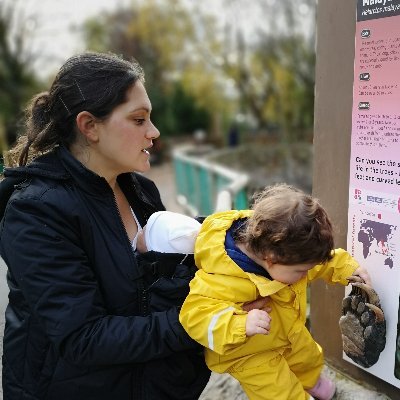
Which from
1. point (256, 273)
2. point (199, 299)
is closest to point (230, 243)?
point (256, 273)

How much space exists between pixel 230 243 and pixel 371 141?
0.84m

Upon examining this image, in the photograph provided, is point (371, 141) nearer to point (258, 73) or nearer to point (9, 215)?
point (9, 215)

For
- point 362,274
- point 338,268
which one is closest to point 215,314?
point 338,268

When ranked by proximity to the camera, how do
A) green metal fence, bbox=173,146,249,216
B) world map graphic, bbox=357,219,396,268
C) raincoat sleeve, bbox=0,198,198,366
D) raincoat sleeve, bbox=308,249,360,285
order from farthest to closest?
green metal fence, bbox=173,146,249,216 < world map graphic, bbox=357,219,396,268 < raincoat sleeve, bbox=308,249,360,285 < raincoat sleeve, bbox=0,198,198,366

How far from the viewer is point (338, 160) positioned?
238cm

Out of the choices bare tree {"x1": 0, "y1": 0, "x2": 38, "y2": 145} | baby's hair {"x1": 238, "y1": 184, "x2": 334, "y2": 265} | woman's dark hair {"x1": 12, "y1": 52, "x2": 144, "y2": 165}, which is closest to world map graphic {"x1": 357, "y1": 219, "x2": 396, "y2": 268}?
baby's hair {"x1": 238, "y1": 184, "x2": 334, "y2": 265}

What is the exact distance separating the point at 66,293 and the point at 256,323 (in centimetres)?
59

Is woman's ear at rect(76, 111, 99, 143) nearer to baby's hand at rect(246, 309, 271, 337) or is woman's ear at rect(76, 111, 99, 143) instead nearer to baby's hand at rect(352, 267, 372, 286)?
baby's hand at rect(246, 309, 271, 337)

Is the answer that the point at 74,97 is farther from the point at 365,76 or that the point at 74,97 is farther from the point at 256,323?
the point at 365,76

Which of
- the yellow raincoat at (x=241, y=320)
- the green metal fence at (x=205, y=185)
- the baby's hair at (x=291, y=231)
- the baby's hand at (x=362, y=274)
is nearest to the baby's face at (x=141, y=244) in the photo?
the yellow raincoat at (x=241, y=320)

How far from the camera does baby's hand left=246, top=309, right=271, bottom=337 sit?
155cm

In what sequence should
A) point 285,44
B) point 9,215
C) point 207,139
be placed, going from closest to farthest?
point 9,215 → point 285,44 → point 207,139

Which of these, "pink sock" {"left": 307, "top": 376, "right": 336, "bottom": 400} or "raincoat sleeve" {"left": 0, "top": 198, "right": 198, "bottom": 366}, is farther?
"pink sock" {"left": 307, "top": 376, "right": 336, "bottom": 400}

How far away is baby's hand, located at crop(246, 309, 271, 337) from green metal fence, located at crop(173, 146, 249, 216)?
1.82 m
